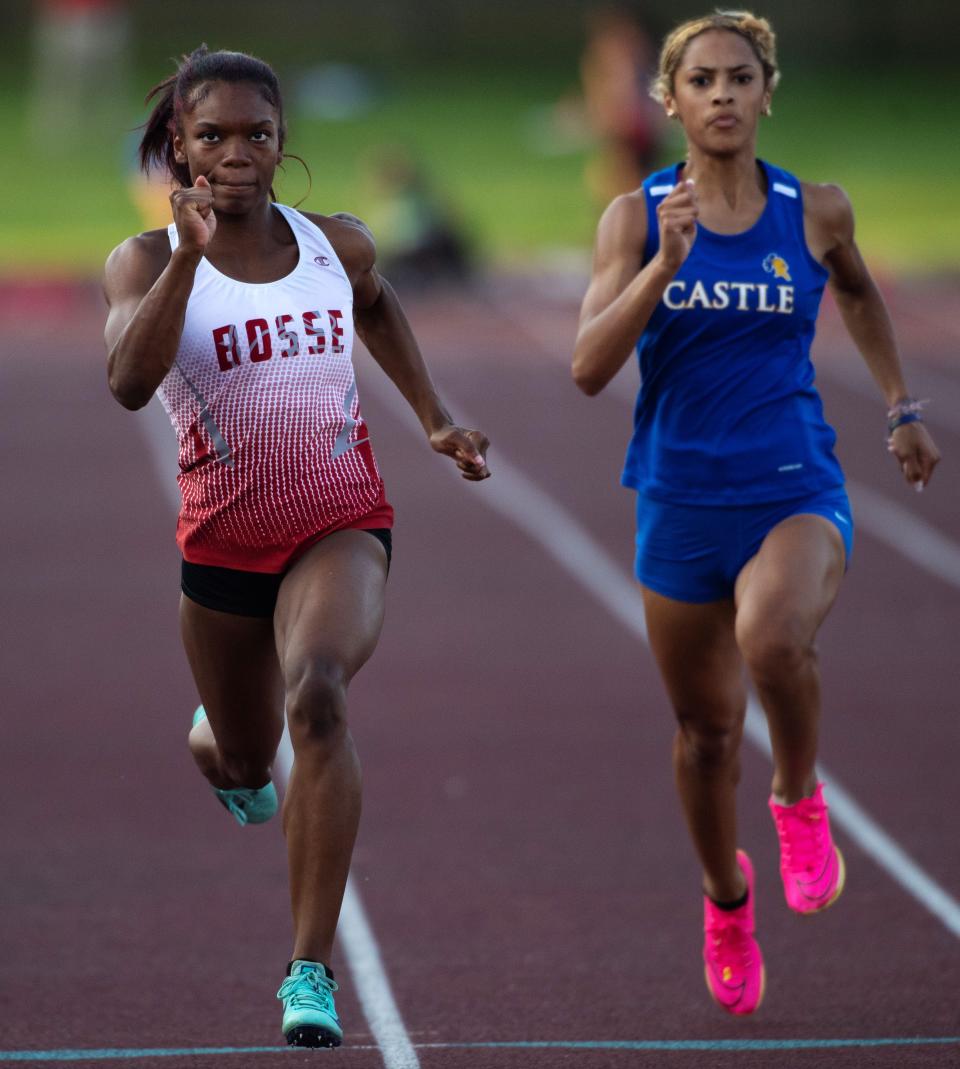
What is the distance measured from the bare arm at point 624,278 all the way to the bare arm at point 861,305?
390mm

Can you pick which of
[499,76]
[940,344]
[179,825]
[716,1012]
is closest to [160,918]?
[179,825]

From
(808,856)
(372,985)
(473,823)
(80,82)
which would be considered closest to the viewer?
(808,856)

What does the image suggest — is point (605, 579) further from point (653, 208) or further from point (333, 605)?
point (333, 605)

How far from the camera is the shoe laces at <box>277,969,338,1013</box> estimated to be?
156 inches

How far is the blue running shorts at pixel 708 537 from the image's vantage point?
15.8ft

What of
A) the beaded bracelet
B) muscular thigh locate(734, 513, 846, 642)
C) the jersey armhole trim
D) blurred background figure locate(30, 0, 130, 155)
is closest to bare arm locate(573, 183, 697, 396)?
the jersey armhole trim

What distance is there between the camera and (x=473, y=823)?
6.84 metres

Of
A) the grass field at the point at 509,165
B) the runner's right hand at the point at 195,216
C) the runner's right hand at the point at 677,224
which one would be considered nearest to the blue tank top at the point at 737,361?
the runner's right hand at the point at 677,224

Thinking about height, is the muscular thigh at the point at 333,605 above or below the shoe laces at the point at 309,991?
above

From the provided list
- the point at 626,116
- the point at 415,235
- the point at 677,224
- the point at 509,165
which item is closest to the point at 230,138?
the point at 677,224

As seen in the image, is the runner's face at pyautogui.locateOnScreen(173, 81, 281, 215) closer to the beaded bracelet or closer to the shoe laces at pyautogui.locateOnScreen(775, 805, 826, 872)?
the beaded bracelet

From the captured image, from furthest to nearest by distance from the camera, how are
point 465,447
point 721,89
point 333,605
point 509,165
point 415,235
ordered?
point 509,165
point 415,235
point 721,89
point 465,447
point 333,605

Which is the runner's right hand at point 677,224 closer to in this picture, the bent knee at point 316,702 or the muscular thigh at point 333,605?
the muscular thigh at point 333,605

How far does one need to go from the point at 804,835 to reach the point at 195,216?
2160 mm
